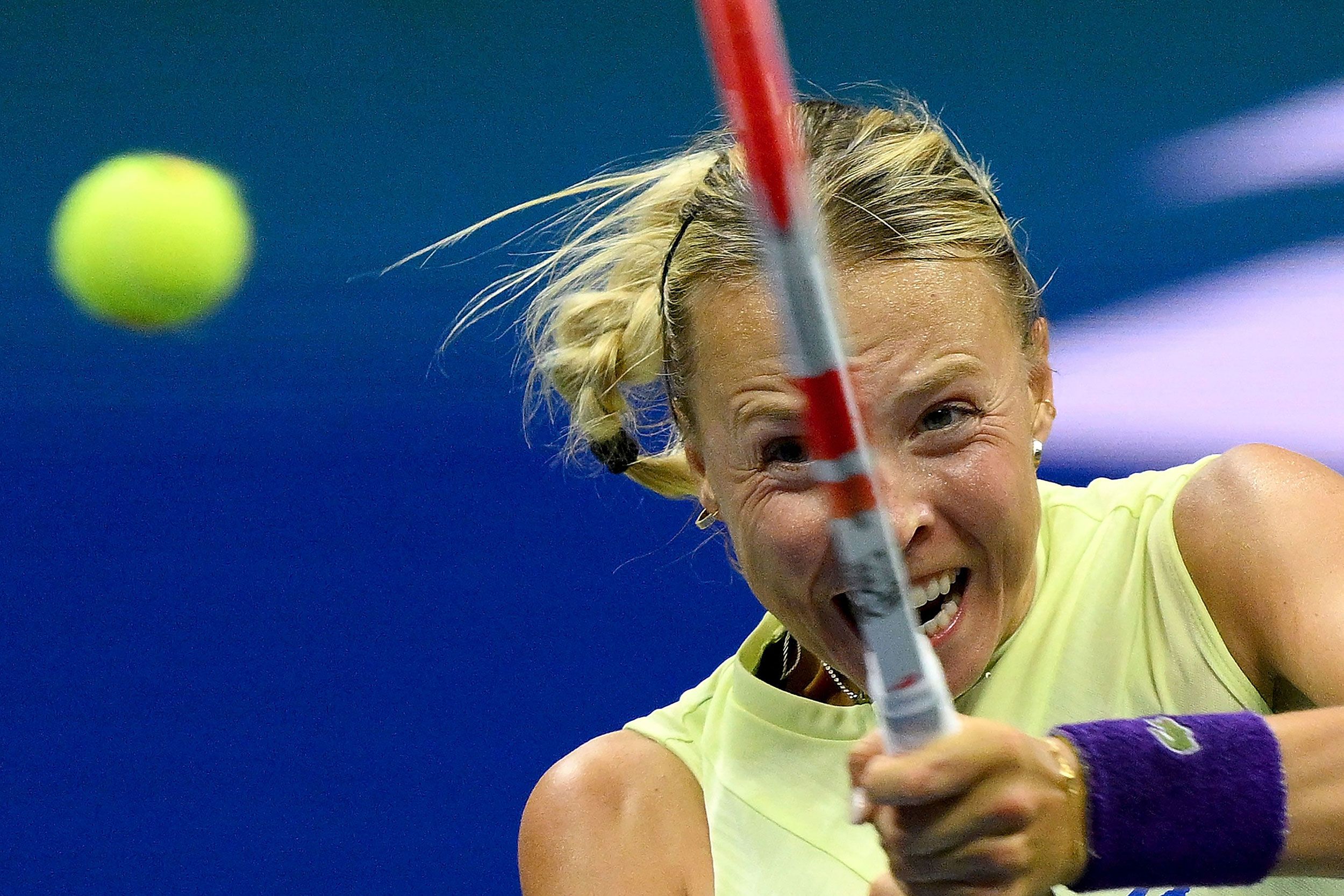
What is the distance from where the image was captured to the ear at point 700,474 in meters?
0.96

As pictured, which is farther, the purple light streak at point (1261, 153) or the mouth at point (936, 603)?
the purple light streak at point (1261, 153)

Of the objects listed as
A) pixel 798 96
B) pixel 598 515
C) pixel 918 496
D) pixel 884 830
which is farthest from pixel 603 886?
pixel 598 515

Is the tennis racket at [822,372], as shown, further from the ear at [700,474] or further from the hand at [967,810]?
the ear at [700,474]

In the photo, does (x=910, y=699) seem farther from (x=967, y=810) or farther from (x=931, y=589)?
(x=931, y=589)

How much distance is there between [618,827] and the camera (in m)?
1.03

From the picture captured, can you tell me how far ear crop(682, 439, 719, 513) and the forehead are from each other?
8 centimetres

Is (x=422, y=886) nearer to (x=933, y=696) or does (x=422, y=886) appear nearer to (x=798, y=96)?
(x=798, y=96)

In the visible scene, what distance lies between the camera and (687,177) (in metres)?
1.04

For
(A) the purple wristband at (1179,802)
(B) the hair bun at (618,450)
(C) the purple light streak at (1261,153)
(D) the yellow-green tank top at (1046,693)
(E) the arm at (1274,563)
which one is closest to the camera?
(A) the purple wristband at (1179,802)

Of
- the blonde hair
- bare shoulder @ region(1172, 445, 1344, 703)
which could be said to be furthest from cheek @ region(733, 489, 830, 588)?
bare shoulder @ region(1172, 445, 1344, 703)

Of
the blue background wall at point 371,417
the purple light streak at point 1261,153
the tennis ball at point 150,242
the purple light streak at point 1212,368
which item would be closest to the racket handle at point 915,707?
the blue background wall at point 371,417

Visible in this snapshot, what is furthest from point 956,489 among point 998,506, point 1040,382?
point 1040,382

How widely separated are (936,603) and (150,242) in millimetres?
1262

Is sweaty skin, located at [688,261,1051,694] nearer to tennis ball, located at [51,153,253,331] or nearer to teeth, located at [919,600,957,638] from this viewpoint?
teeth, located at [919,600,957,638]
